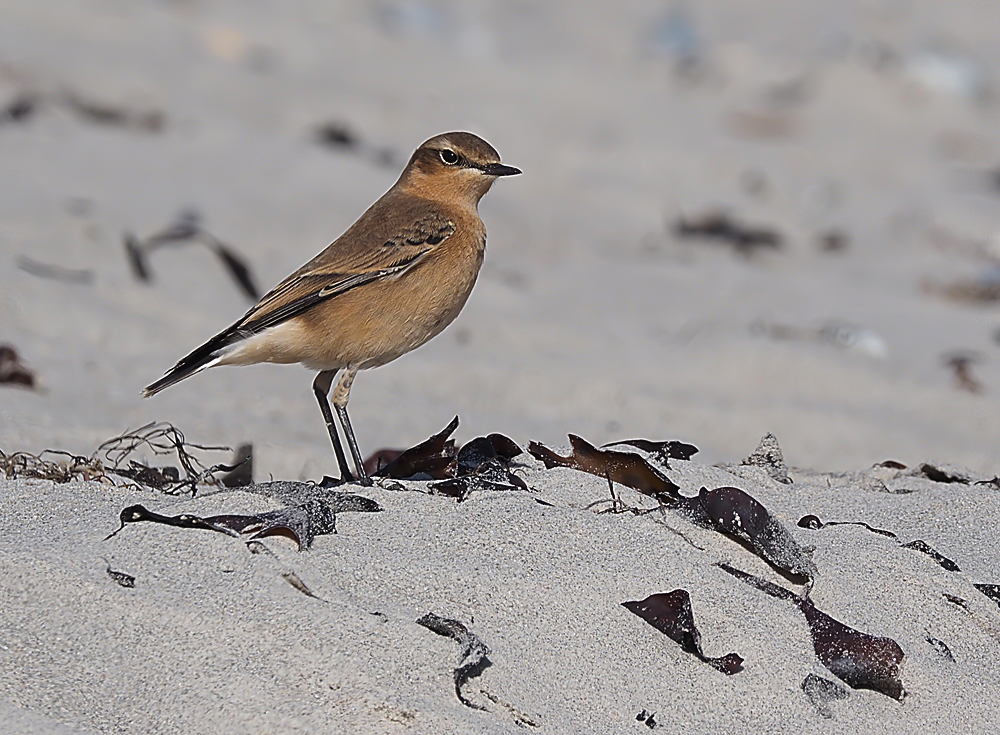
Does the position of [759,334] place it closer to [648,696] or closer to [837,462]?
[837,462]

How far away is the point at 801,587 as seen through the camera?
12.8ft

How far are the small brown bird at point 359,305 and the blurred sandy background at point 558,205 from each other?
26.6 inches

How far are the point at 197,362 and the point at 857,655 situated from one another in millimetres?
2756

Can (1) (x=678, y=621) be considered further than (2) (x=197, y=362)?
No

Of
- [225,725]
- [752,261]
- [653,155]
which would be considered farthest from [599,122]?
[225,725]

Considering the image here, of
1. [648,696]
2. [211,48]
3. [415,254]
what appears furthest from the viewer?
[211,48]

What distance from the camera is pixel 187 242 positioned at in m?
9.22

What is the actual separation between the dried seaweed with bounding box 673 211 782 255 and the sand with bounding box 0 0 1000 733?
0.11m

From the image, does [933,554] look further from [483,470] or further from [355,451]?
[355,451]

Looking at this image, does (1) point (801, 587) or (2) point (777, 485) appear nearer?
(1) point (801, 587)

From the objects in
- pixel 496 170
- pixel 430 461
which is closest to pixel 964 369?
pixel 496 170

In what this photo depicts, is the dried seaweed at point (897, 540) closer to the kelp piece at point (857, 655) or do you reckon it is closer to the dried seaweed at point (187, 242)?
the kelp piece at point (857, 655)

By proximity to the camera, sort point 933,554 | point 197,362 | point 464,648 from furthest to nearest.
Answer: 1. point 197,362
2. point 933,554
3. point 464,648

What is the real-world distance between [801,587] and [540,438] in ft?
9.61
